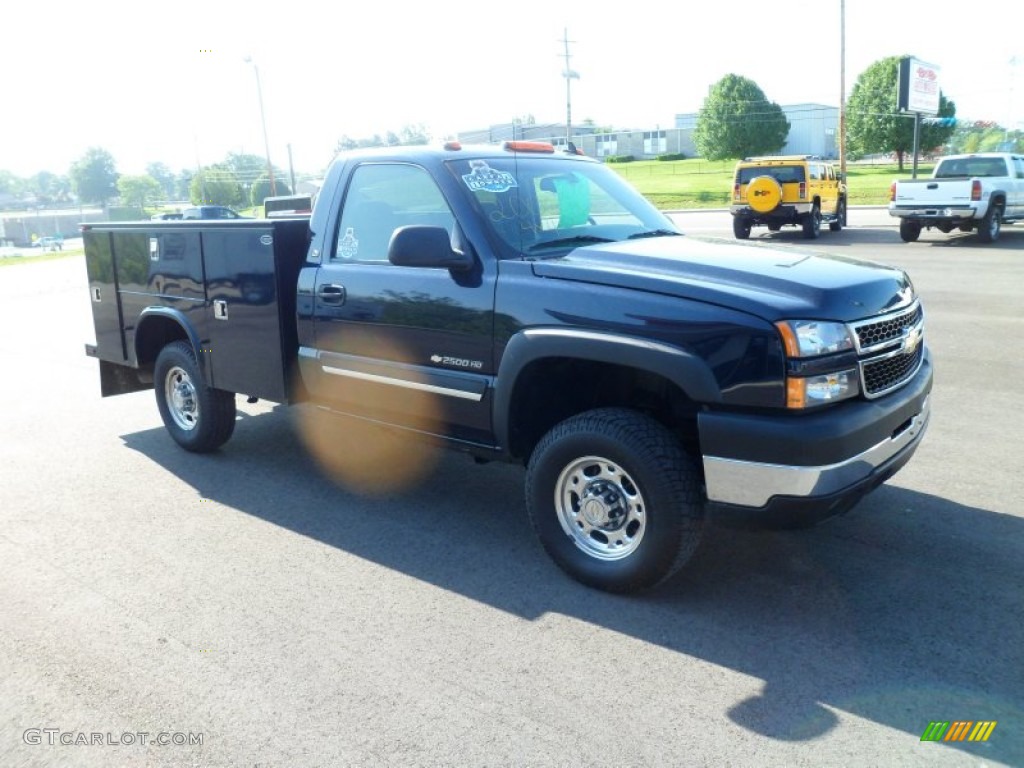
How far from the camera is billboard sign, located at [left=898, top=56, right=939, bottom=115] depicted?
36156 millimetres

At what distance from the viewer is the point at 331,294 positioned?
4.95m

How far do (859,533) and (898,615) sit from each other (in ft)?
2.91

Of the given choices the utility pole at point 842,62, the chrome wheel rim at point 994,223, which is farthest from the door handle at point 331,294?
the utility pole at point 842,62

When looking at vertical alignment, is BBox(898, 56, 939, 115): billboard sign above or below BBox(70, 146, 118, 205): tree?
below

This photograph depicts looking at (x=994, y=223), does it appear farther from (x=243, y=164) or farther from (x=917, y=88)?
(x=243, y=164)

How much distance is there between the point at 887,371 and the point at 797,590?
3.43 ft

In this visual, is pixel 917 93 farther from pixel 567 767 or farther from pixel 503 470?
pixel 567 767

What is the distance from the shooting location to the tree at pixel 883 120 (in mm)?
71044

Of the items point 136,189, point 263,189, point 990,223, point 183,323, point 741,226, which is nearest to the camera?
point 183,323

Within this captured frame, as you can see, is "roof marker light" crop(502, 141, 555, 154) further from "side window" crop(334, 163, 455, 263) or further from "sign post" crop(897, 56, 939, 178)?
"sign post" crop(897, 56, 939, 178)

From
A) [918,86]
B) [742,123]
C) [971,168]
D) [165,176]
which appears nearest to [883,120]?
[742,123]

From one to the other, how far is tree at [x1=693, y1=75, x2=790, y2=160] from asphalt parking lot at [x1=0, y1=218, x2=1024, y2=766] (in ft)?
271

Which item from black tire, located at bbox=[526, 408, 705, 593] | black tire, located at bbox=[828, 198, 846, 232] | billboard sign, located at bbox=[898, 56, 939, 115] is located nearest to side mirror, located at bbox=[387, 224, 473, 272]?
black tire, located at bbox=[526, 408, 705, 593]

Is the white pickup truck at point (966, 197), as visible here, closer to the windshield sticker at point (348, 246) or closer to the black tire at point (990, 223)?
the black tire at point (990, 223)
